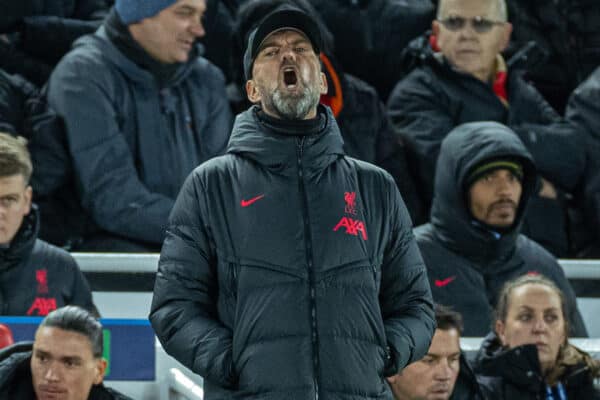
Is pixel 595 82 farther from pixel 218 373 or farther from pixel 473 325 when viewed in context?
pixel 218 373

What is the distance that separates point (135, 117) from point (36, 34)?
84 cm

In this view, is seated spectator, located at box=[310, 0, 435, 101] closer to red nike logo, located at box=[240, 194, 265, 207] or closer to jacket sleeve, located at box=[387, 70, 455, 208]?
jacket sleeve, located at box=[387, 70, 455, 208]

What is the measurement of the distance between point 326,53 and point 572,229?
4.87 feet

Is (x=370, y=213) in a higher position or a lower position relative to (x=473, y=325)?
higher

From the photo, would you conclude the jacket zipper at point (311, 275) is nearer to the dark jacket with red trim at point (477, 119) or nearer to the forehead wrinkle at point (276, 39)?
the forehead wrinkle at point (276, 39)

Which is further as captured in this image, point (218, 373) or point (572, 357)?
point (572, 357)

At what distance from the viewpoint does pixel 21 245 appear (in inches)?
199

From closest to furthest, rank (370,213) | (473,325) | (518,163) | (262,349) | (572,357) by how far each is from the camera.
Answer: (262,349)
(370,213)
(572,357)
(473,325)
(518,163)

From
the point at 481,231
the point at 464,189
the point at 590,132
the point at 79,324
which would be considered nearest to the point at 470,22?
the point at 590,132

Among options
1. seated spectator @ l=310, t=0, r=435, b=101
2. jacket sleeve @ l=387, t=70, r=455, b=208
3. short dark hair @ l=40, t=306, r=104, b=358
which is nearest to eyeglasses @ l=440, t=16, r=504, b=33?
jacket sleeve @ l=387, t=70, r=455, b=208

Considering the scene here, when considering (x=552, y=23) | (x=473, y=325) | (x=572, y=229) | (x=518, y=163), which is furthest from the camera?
(x=552, y=23)

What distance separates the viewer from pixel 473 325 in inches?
217

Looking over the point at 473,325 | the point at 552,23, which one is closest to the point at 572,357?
the point at 473,325

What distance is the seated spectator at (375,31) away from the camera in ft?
22.0
